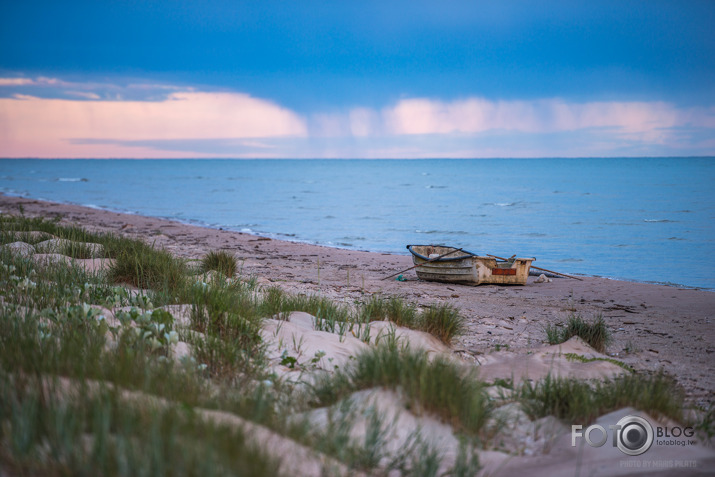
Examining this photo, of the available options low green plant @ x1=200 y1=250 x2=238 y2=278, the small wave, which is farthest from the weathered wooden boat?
the small wave

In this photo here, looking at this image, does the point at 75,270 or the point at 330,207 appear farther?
the point at 330,207

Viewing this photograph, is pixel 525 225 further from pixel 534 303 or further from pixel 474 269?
pixel 534 303

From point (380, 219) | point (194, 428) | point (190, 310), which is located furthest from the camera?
point (380, 219)

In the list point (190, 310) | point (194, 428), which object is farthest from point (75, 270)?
point (194, 428)

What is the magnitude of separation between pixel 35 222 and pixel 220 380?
11.4 meters

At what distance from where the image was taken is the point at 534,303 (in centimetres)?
1027

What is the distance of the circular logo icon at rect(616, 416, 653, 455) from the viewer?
3.31 meters

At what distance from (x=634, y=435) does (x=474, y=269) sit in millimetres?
8713

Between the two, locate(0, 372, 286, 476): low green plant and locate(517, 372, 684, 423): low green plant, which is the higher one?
locate(0, 372, 286, 476): low green plant

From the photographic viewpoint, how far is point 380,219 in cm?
2989

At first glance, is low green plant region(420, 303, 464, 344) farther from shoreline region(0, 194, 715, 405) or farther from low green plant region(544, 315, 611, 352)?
low green plant region(544, 315, 611, 352)

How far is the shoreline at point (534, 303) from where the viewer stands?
21.4 ft

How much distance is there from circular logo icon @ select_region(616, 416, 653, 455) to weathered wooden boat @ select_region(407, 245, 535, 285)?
27.9 feet

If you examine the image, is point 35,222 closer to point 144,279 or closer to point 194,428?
point 144,279
